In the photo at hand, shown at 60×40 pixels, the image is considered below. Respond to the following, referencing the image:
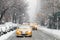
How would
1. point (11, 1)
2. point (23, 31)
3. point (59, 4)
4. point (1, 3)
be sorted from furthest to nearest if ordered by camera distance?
point (59, 4) < point (11, 1) < point (1, 3) < point (23, 31)

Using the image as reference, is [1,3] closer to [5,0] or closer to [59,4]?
[5,0]

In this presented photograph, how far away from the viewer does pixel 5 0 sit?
59562 mm

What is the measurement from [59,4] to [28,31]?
1659 inches

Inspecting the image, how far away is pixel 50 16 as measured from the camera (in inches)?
2913

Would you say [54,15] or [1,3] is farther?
[54,15]

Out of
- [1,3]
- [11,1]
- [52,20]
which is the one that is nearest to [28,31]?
[1,3]

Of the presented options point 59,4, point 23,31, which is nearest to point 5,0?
point 59,4

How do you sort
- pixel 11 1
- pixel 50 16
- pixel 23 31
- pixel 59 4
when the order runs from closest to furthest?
pixel 23 31, pixel 11 1, pixel 59 4, pixel 50 16

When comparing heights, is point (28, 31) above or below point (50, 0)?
below

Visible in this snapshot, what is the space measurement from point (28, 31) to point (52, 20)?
156ft

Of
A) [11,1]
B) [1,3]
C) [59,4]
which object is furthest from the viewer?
[59,4]

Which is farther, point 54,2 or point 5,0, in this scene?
point 54,2

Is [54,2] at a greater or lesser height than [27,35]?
greater

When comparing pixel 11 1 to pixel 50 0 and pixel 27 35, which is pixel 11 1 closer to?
pixel 50 0
